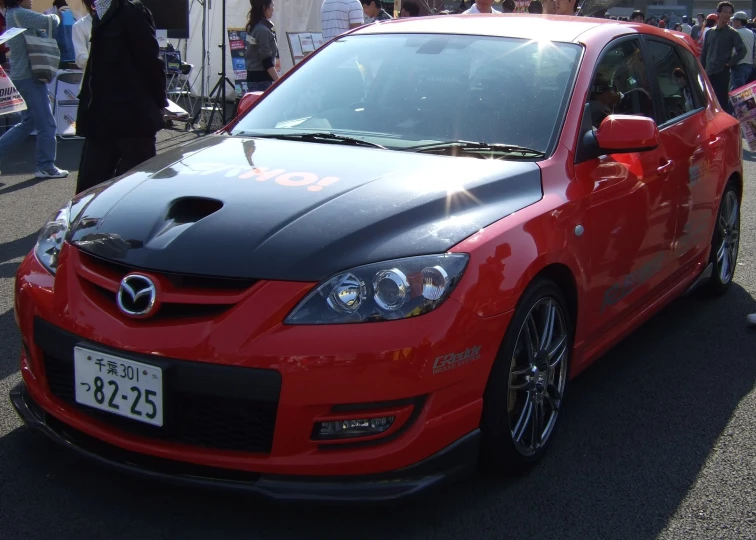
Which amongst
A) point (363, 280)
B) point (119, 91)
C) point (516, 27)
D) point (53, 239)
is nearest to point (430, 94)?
point (516, 27)

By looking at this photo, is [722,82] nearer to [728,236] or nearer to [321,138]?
[728,236]

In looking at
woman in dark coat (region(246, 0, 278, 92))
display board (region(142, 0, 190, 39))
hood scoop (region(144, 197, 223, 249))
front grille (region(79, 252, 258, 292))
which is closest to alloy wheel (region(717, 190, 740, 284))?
hood scoop (region(144, 197, 223, 249))

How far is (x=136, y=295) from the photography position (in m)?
2.52

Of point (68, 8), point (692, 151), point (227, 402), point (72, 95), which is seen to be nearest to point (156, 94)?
point (692, 151)

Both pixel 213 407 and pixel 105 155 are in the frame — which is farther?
pixel 105 155

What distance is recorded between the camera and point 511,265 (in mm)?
2721

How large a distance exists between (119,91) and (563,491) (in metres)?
3.99

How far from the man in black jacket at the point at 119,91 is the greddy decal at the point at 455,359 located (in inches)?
149

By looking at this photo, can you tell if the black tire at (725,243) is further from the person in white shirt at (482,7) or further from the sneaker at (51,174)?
the sneaker at (51,174)

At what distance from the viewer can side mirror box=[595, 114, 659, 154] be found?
3295mm

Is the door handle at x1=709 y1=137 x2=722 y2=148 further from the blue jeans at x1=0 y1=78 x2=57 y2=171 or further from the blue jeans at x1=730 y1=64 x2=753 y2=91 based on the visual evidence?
the blue jeans at x1=730 y1=64 x2=753 y2=91

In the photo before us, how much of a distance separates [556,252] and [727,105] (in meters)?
13.4

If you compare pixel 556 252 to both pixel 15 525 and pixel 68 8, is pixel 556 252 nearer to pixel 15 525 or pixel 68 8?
pixel 15 525

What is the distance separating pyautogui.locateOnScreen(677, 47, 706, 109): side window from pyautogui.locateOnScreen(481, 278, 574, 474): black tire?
226cm
